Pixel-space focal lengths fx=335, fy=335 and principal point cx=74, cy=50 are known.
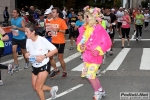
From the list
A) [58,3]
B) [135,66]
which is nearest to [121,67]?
[135,66]

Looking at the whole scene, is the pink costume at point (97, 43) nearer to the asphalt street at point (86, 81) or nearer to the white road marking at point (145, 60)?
the asphalt street at point (86, 81)

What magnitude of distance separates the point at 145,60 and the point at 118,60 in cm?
98

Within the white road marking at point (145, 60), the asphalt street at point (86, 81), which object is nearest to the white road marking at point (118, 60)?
the asphalt street at point (86, 81)

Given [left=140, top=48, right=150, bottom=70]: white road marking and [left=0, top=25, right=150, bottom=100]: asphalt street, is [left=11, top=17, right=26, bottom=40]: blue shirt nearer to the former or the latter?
[left=0, top=25, right=150, bottom=100]: asphalt street

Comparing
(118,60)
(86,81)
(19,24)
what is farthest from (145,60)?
(19,24)

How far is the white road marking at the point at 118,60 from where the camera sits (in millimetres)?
10797

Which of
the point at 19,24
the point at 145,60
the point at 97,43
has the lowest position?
the point at 145,60

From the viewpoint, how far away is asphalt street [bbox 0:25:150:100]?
7.43 metres

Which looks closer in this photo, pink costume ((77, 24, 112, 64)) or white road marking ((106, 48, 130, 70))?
pink costume ((77, 24, 112, 64))

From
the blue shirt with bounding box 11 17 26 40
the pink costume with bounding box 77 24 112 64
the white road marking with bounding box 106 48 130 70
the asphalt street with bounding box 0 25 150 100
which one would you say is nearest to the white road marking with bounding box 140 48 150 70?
the asphalt street with bounding box 0 25 150 100

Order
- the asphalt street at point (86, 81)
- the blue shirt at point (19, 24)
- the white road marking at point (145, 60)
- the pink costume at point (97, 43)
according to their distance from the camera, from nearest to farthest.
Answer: the pink costume at point (97, 43) < the asphalt street at point (86, 81) < the blue shirt at point (19, 24) < the white road marking at point (145, 60)

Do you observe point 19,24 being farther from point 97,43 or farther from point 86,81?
point 97,43

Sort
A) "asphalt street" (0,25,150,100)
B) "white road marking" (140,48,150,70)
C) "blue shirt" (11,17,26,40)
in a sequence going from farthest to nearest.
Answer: "white road marking" (140,48,150,70) → "blue shirt" (11,17,26,40) → "asphalt street" (0,25,150,100)

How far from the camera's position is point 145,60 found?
12.2 meters
